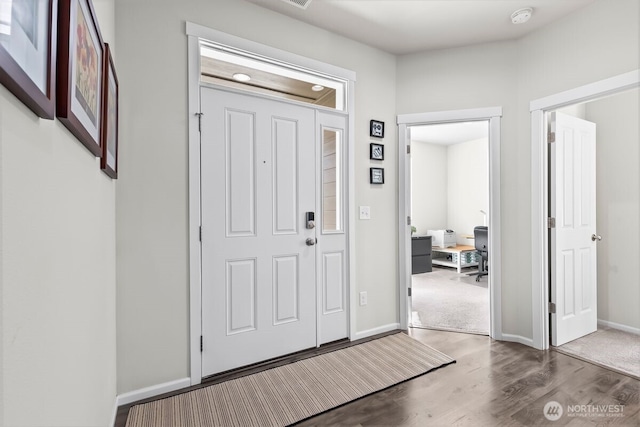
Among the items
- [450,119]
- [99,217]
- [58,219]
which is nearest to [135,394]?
[99,217]

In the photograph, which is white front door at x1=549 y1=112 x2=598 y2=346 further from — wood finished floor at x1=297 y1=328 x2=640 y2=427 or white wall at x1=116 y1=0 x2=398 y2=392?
white wall at x1=116 y1=0 x2=398 y2=392

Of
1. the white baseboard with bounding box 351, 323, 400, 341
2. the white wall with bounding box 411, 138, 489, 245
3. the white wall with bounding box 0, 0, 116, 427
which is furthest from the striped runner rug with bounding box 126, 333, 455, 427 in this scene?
the white wall with bounding box 411, 138, 489, 245

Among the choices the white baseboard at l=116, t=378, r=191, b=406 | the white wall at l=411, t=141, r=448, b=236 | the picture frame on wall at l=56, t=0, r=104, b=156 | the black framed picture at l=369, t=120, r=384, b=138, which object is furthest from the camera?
the white wall at l=411, t=141, r=448, b=236

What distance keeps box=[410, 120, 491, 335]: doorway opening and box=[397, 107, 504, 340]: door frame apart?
5.57 ft

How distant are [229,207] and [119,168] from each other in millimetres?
720

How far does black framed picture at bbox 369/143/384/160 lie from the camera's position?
3105mm

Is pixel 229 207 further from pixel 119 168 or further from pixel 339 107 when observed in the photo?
pixel 339 107

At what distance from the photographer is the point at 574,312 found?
9.75 feet

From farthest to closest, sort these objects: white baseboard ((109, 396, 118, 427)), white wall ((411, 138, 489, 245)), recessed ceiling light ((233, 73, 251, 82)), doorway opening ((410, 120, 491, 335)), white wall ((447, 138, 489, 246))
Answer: white wall ((411, 138, 489, 245)) → white wall ((447, 138, 489, 246)) → doorway opening ((410, 120, 491, 335)) → recessed ceiling light ((233, 73, 251, 82)) → white baseboard ((109, 396, 118, 427))

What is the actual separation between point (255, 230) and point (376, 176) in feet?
4.29

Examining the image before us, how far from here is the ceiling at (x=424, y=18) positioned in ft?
8.12

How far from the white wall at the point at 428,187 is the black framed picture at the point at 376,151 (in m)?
4.06

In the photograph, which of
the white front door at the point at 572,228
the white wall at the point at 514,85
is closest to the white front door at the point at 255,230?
the white wall at the point at 514,85

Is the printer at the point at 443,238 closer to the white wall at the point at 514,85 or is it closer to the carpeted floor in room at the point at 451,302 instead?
the carpeted floor in room at the point at 451,302
